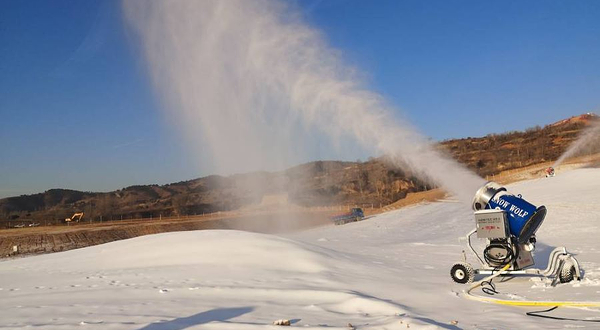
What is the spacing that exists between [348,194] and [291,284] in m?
69.7

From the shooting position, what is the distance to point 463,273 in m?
11.3

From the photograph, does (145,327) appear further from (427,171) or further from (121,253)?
(427,171)

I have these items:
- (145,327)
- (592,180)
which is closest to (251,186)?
(592,180)

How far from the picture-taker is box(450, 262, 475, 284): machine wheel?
1120 centimetres

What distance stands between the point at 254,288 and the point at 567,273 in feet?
22.0

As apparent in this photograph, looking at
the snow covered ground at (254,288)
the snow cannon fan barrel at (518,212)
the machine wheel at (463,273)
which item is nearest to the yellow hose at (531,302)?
the snow covered ground at (254,288)

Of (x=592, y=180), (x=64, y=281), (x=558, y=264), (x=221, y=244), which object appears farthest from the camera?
(x=592, y=180)

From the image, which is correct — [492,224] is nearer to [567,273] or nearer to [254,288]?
[567,273]

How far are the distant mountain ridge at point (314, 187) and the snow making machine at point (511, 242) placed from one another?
4414cm

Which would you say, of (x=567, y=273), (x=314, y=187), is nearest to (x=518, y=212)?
(x=567, y=273)

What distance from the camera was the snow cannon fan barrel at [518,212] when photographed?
10844mm

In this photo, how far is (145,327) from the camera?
6.66 meters

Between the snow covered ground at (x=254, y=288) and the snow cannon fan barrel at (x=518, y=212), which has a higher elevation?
the snow cannon fan barrel at (x=518, y=212)

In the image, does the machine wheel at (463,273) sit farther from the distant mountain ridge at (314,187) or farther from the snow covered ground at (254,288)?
the distant mountain ridge at (314,187)
